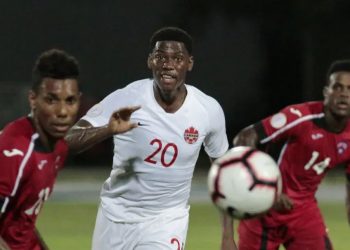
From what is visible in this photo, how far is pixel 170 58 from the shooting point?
6.38 meters

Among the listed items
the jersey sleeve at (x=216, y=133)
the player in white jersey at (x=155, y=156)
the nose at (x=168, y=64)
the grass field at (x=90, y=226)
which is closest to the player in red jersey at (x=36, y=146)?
the player in white jersey at (x=155, y=156)

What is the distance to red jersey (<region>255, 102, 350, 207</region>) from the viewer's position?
22.0 feet

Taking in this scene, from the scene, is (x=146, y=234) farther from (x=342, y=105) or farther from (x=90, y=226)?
Answer: (x=90, y=226)

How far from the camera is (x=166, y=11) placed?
121 feet

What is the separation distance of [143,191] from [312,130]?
1.34 metres

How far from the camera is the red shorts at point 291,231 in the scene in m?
6.85

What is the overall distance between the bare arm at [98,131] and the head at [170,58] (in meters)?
0.65

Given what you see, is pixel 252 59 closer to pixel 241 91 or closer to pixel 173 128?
pixel 241 91

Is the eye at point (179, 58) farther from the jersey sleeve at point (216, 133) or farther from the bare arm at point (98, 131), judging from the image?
the bare arm at point (98, 131)

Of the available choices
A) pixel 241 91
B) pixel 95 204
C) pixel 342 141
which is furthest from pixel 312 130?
pixel 241 91

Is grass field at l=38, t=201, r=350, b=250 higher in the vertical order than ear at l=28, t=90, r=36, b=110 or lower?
lower

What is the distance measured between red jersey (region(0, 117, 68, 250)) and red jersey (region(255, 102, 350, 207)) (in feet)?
6.77

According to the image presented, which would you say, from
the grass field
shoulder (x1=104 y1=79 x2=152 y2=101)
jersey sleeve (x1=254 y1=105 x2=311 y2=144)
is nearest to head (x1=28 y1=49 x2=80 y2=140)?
shoulder (x1=104 y1=79 x2=152 y2=101)

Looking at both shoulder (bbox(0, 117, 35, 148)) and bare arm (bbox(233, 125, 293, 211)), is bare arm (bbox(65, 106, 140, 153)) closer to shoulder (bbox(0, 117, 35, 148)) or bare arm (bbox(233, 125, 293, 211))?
shoulder (bbox(0, 117, 35, 148))
